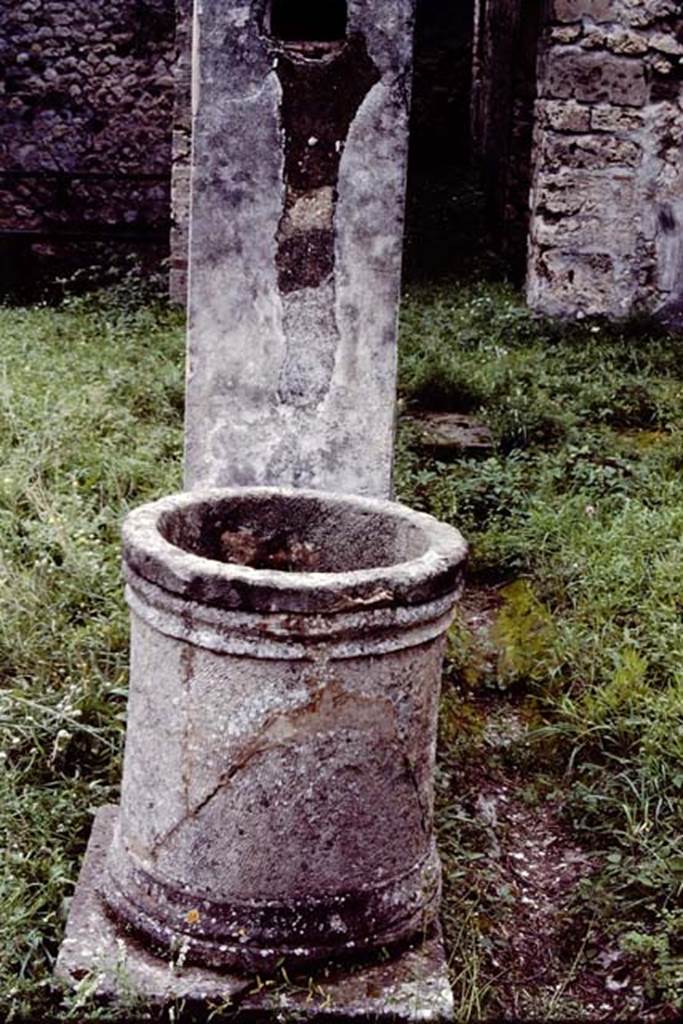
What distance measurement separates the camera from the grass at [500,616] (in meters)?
2.79

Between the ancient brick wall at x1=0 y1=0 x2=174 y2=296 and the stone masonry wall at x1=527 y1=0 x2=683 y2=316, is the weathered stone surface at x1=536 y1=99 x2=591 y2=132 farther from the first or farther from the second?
the ancient brick wall at x1=0 y1=0 x2=174 y2=296

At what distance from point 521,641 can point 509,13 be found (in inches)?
286

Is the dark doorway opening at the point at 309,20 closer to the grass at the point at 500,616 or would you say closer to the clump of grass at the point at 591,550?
the grass at the point at 500,616

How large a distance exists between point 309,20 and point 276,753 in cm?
208

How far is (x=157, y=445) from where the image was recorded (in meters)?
5.16

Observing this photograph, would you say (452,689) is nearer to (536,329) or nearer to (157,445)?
(157,445)

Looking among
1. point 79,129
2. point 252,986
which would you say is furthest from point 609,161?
point 252,986

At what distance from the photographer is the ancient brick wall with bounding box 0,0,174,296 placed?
10.6 meters

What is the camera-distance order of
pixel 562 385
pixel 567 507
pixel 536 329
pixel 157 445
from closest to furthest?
pixel 567 507, pixel 157 445, pixel 562 385, pixel 536 329

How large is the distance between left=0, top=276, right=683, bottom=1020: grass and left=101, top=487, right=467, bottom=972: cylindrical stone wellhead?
1.01ft

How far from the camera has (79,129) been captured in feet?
35.6

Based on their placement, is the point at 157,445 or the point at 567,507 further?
the point at 157,445

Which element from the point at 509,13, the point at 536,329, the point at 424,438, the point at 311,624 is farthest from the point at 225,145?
the point at 509,13

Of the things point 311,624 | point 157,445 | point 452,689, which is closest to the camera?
point 311,624
